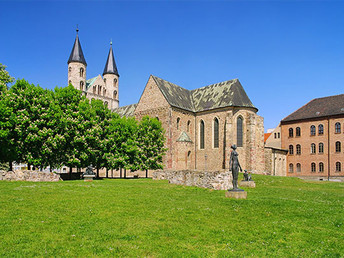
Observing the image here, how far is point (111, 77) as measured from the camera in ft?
247

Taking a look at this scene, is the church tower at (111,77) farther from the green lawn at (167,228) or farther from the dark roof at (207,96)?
the green lawn at (167,228)

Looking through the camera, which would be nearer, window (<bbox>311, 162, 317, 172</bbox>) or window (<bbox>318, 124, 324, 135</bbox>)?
window (<bbox>318, 124, 324, 135</bbox>)

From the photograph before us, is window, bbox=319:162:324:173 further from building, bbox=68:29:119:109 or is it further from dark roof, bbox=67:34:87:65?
dark roof, bbox=67:34:87:65

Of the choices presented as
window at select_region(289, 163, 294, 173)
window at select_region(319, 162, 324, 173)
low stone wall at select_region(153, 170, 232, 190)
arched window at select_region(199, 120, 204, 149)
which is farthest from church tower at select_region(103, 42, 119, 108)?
low stone wall at select_region(153, 170, 232, 190)

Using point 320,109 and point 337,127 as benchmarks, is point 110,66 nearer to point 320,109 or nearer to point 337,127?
point 320,109

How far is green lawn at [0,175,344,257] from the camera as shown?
750cm

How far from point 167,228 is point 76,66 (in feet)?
206

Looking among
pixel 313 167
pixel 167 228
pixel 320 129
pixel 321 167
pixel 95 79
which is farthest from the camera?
pixel 95 79

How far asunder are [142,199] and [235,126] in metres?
30.3

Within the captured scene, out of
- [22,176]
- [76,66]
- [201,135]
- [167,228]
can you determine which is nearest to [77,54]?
[76,66]

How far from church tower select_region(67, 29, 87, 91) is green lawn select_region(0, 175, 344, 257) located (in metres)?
56.2

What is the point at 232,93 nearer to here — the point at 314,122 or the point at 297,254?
the point at 314,122

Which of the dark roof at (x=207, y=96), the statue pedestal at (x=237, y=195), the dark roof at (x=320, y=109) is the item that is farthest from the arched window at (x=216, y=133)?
the statue pedestal at (x=237, y=195)

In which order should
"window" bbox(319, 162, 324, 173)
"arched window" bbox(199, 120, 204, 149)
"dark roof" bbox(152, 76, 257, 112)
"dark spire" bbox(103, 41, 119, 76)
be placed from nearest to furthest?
1. "dark roof" bbox(152, 76, 257, 112)
2. "arched window" bbox(199, 120, 204, 149)
3. "window" bbox(319, 162, 324, 173)
4. "dark spire" bbox(103, 41, 119, 76)
